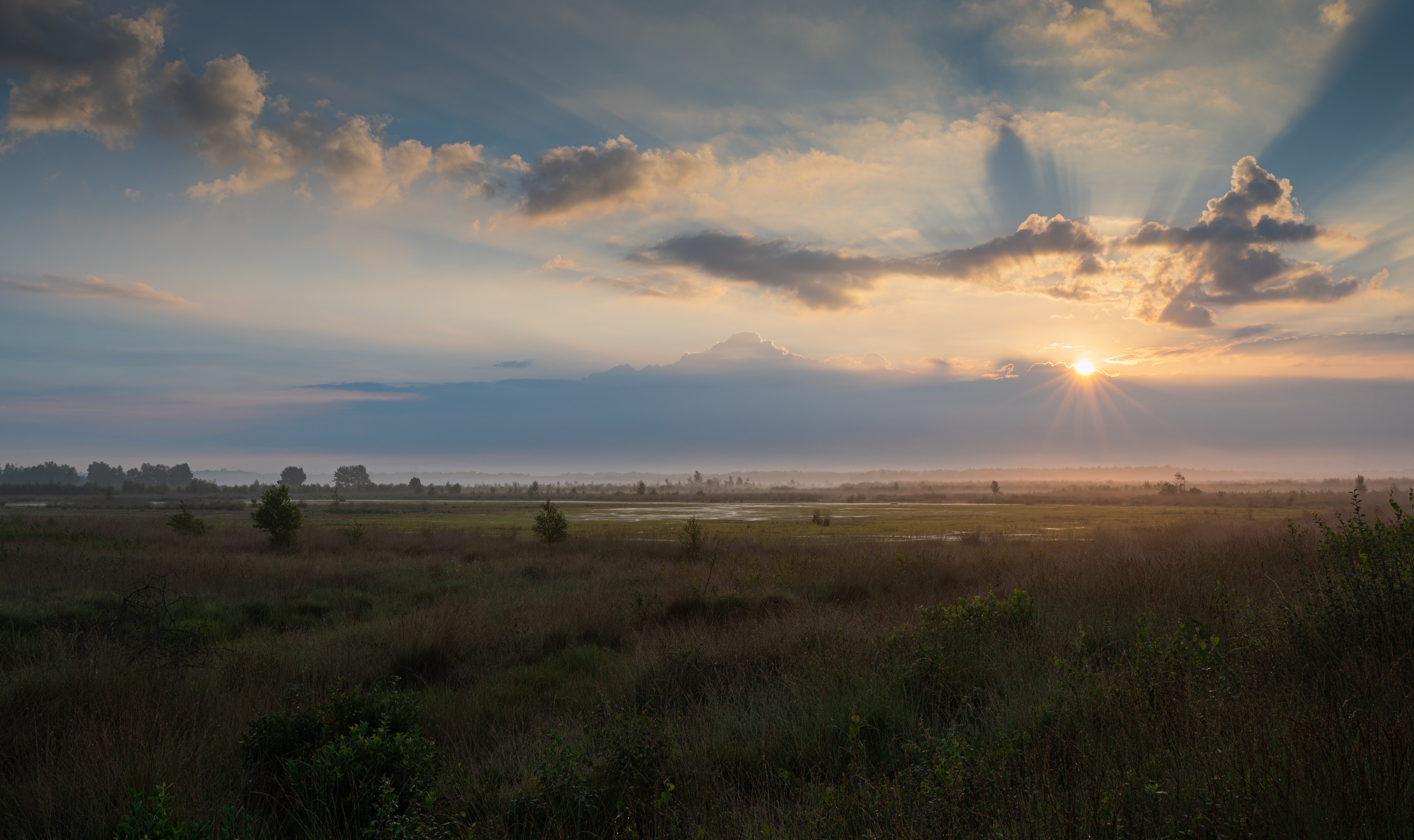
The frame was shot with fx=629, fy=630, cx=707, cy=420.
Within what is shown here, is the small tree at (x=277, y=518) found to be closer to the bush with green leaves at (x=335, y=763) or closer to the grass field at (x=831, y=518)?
the grass field at (x=831, y=518)

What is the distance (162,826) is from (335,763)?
175 centimetres

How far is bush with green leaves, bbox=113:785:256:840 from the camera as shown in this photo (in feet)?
13.3

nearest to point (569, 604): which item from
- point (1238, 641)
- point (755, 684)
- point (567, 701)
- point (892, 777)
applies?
point (567, 701)

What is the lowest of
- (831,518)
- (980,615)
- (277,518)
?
(831,518)

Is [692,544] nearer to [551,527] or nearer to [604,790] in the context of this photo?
[551,527]

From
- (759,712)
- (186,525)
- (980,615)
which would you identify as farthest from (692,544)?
(186,525)

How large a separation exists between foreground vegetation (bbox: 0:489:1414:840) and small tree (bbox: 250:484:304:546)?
15057mm

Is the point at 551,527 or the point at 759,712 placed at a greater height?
the point at 759,712

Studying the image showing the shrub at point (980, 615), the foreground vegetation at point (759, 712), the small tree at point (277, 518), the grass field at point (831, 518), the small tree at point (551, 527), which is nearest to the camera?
the foreground vegetation at point (759, 712)

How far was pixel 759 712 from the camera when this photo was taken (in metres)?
7.50

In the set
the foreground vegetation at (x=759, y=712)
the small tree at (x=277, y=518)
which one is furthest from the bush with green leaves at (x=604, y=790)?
the small tree at (x=277, y=518)

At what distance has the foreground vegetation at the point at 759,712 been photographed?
420 centimetres

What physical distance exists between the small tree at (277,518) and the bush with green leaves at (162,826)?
96.4ft

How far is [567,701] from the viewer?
906 cm
